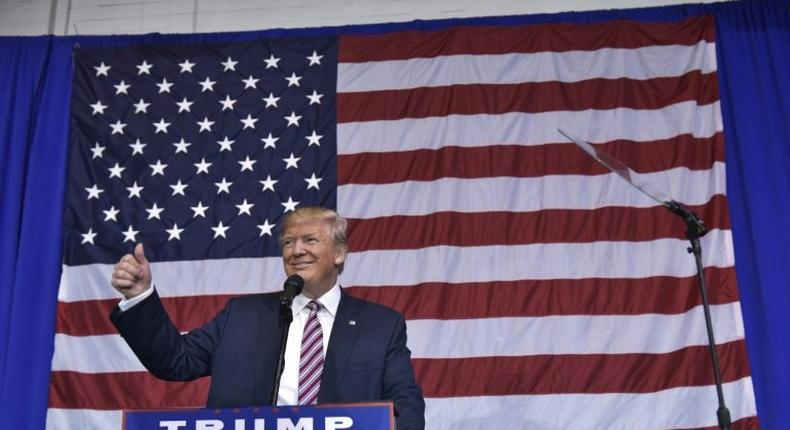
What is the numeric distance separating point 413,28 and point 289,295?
278cm

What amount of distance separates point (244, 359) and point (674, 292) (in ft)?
7.25

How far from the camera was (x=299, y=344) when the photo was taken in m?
2.62

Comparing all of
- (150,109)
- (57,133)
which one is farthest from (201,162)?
(57,133)

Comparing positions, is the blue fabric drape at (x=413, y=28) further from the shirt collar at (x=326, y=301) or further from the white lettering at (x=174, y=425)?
the white lettering at (x=174, y=425)

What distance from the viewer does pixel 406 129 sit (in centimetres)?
435

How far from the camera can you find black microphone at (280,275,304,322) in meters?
2.04

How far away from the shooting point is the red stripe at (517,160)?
13.6 feet

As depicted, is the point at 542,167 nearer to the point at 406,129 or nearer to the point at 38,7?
the point at 406,129

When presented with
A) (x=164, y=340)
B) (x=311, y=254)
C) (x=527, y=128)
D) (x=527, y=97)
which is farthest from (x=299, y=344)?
(x=527, y=97)

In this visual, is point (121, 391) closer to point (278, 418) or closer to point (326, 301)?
point (326, 301)

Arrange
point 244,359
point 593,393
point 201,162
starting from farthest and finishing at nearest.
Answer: point 201,162, point 593,393, point 244,359

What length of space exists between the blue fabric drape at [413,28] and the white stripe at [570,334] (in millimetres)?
231

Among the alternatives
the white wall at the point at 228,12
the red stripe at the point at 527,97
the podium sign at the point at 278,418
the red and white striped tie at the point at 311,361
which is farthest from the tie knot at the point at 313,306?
the white wall at the point at 228,12

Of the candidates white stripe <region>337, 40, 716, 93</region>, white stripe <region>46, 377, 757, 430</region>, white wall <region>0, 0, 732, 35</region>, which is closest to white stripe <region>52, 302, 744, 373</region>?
white stripe <region>46, 377, 757, 430</region>
